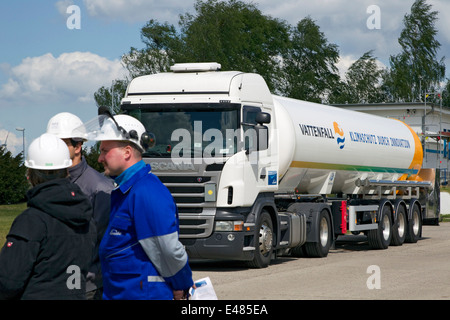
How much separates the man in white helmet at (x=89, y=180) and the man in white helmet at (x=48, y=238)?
2.04 feet

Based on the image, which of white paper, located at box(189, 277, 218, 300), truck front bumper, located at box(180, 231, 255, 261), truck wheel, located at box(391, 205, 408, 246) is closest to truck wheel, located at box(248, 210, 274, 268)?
truck front bumper, located at box(180, 231, 255, 261)

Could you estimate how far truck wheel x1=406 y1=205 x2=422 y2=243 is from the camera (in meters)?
23.3

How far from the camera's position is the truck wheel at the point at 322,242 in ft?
59.7

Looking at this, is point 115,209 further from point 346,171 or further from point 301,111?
point 346,171

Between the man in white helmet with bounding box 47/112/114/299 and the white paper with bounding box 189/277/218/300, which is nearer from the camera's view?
the white paper with bounding box 189/277/218/300

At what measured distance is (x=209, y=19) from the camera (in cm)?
6397

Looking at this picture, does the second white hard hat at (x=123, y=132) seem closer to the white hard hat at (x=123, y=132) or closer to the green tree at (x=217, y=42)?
the white hard hat at (x=123, y=132)

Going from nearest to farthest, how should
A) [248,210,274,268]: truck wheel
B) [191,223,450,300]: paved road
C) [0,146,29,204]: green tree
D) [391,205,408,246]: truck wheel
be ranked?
[191,223,450,300]: paved road, [248,210,274,268]: truck wheel, [391,205,408,246]: truck wheel, [0,146,29,204]: green tree

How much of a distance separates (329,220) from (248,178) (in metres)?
4.48

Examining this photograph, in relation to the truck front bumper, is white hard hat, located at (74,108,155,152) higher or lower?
higher

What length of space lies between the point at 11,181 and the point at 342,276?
4133cm

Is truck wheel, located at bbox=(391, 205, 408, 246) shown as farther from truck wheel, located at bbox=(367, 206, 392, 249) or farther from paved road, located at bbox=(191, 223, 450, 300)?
paved road, located at bbox=(191, 223, 450, 300)

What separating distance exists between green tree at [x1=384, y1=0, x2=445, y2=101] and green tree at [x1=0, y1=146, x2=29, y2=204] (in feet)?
119
